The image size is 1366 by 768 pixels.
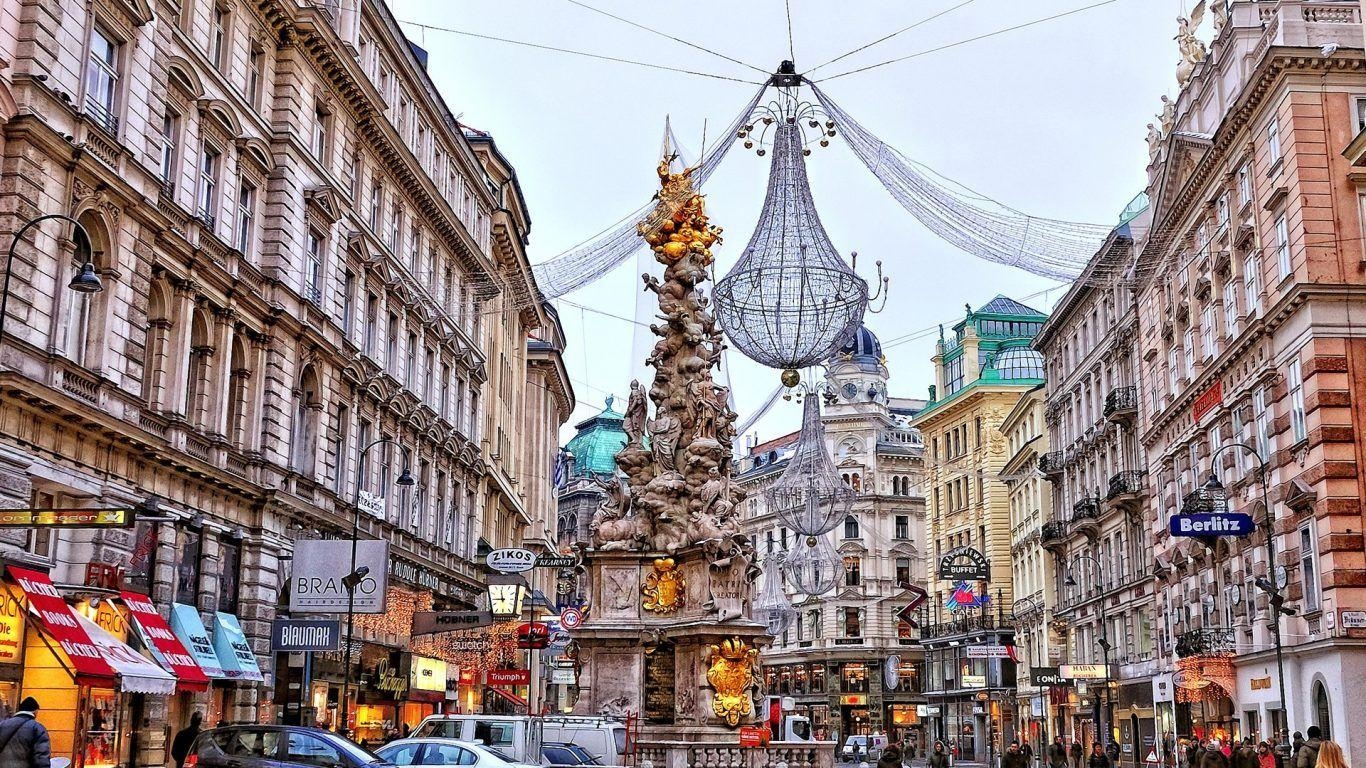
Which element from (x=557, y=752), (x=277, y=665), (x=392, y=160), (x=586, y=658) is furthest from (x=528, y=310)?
(x=557, y=752)

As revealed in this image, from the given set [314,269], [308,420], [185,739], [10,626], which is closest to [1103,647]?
[308,420]

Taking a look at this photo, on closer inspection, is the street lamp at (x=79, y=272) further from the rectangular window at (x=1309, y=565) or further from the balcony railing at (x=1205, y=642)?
the balcony railing at (x=1205, y=642)

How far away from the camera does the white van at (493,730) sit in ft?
83.7

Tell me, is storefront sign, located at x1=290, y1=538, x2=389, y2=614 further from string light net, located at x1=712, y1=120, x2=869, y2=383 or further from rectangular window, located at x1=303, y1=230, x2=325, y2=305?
string light net, located at x1=712, y1=120, x2=869, y2=383

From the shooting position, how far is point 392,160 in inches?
1825

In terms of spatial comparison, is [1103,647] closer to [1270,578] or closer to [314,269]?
[1270,578]

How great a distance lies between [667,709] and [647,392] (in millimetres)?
7248

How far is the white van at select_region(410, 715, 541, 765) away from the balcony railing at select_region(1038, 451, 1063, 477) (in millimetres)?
50413

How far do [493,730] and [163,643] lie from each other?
23.8 feet

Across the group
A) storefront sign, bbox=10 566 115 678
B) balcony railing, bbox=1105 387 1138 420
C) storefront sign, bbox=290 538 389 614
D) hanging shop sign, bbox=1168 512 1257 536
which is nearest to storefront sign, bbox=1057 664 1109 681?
balcony railing, bbox=1105 387 1138 420

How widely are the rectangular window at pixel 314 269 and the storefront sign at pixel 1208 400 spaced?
26610 mm

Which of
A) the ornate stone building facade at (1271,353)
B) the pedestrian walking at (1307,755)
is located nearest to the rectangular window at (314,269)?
the ornate stone building facade at (1271,353)

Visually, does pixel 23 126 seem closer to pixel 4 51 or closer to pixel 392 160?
pixel 4 51

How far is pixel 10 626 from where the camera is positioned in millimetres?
23953
